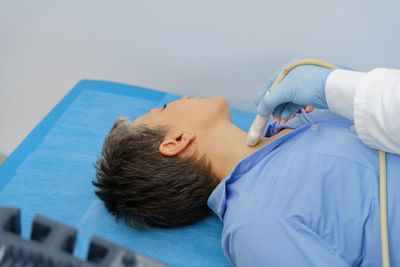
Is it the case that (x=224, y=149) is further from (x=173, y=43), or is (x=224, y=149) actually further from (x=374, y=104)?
(x=173, y=43)

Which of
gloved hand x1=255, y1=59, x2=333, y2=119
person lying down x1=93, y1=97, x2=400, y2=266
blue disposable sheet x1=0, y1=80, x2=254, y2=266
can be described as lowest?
blue disposable sheet x1=0, y1=80, x2=254, y2=266

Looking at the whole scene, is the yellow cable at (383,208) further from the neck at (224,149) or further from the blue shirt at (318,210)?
the neck at (224,149)

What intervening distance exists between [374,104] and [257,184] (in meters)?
0.38

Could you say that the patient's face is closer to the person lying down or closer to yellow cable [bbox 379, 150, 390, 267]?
the person lying down

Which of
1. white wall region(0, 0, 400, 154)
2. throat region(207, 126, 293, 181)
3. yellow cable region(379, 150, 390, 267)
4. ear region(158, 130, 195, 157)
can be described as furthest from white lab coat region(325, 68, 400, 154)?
white wall region(0, 0, 400, 154)

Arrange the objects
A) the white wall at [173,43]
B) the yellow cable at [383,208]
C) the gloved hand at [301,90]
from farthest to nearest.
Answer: the white wall at [173,43], the gloved hand at [301,90], the yellow cable at [383,208]

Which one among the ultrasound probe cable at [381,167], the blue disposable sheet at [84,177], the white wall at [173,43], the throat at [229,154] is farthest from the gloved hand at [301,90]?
the white wall at [173,43]

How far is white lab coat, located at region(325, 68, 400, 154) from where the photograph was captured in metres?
0.94

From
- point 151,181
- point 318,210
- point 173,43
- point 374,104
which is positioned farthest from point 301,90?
point 173,43

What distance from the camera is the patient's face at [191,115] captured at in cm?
129

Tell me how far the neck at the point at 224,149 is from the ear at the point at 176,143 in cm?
5

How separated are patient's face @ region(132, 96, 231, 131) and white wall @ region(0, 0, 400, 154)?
615 millimetres

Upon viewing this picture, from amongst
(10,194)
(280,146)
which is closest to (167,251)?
(280,146)

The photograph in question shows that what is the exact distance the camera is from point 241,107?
6.71ft
